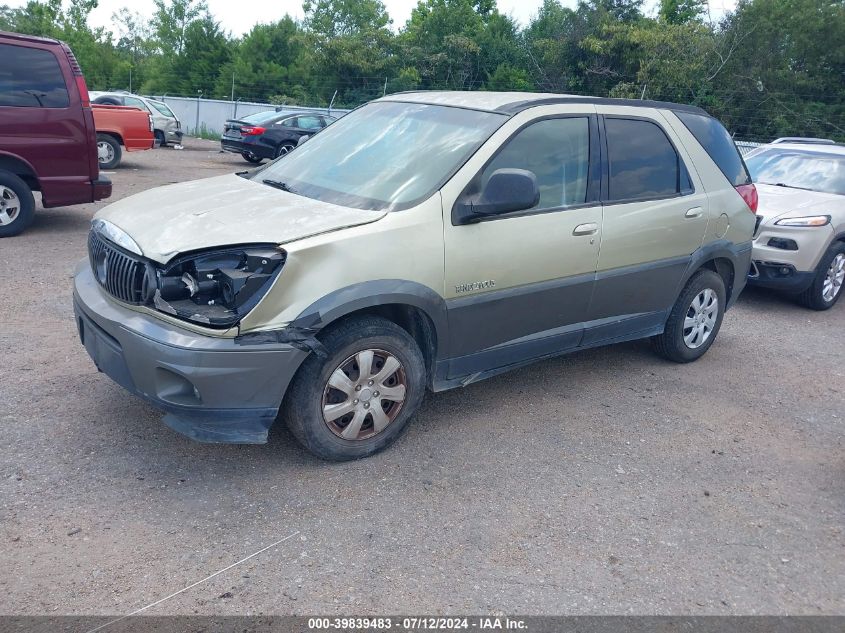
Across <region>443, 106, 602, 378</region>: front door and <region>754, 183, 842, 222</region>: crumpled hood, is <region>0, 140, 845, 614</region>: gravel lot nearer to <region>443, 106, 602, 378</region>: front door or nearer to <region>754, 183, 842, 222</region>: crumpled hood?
<region>443, 106, 602, 378</region>: front door

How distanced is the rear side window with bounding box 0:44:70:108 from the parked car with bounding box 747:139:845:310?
24.2ft

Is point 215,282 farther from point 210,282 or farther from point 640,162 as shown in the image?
point 640,162

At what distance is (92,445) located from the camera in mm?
4020

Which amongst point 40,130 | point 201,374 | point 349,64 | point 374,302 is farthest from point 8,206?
point 349,64

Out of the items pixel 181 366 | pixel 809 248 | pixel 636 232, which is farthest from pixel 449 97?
pixel 809 248

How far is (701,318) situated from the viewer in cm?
591

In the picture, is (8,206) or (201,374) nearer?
(201,374)

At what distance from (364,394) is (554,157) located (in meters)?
1.89

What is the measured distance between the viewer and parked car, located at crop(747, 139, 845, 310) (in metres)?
7.77

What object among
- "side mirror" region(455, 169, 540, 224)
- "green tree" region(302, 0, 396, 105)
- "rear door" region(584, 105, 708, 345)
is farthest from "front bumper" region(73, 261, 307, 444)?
"green tree" region(302, 0, 396, 105)

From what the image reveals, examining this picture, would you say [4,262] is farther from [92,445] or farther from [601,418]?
[601,418]

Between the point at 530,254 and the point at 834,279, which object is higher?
the point at 530,254

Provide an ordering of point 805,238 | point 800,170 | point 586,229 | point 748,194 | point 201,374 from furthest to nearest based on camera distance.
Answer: point 800,170, point 805,238, point 748,194, point 586,229, point 201,374

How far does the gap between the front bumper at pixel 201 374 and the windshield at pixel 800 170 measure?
7.24 m
